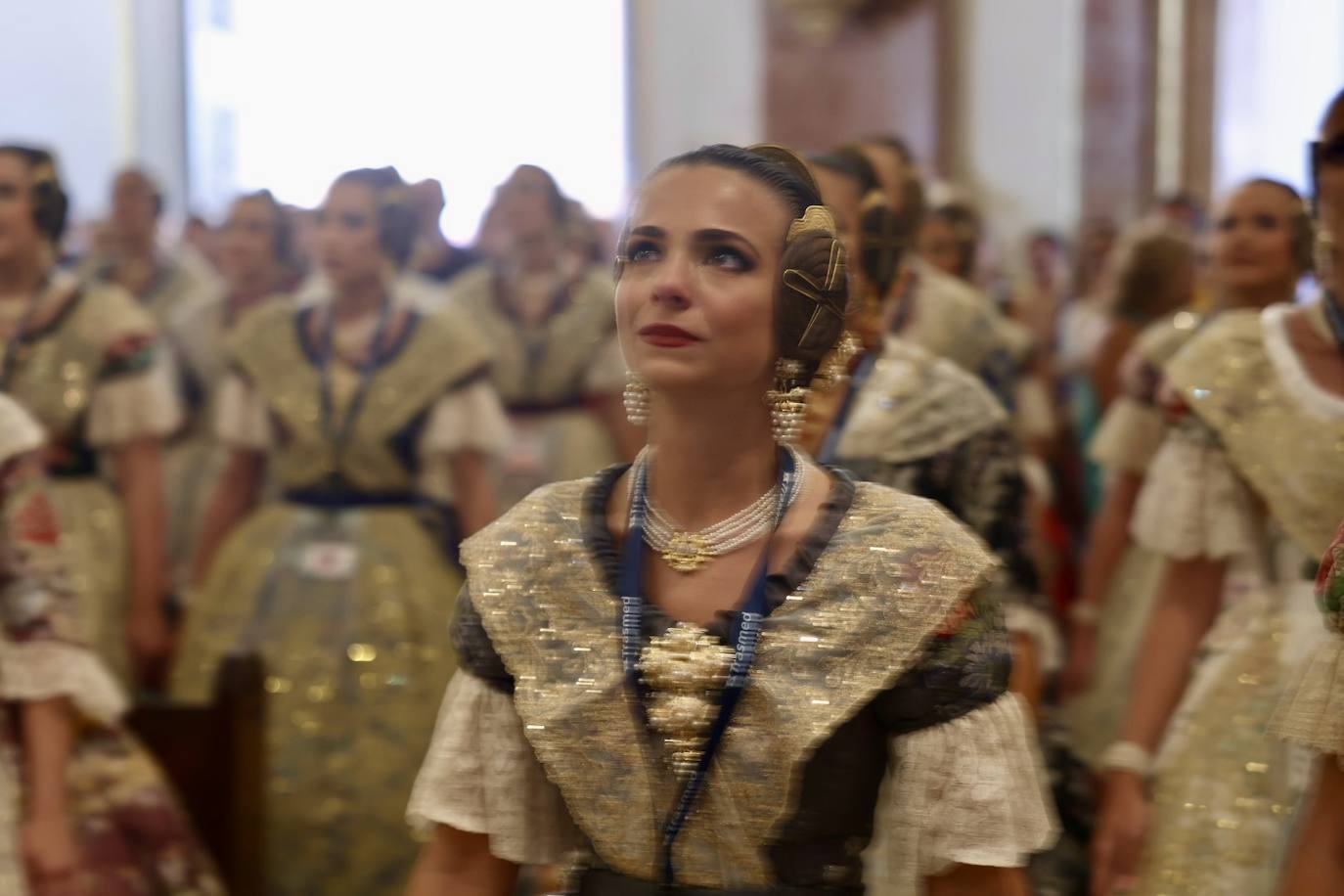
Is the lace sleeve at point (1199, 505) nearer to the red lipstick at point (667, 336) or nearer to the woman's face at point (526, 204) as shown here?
the red lipstick at point (667, 336)

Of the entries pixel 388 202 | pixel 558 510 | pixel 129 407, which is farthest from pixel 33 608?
pixel 388 202

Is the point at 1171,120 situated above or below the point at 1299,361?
above

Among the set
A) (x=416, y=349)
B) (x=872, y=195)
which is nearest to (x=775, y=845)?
(x=872, y=195)

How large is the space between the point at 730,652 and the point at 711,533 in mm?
161

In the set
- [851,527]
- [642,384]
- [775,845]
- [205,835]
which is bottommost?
[205,835]

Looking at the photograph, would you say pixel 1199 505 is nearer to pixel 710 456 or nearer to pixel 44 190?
pixel 710 456

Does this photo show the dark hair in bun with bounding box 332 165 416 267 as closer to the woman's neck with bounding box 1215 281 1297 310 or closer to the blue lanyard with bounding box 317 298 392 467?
the blue lanyard with bounding box 317 298 392 467

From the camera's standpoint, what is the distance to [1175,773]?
304 cm

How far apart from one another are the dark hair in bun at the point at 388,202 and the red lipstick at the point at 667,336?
3026mm

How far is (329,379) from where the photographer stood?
4.94m

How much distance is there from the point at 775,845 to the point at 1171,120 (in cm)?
1116

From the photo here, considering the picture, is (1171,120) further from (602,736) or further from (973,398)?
(602,736)

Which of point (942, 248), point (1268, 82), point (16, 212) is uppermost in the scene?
point (1268, 82)

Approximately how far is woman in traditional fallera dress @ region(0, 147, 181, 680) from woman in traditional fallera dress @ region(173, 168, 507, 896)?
222mm
